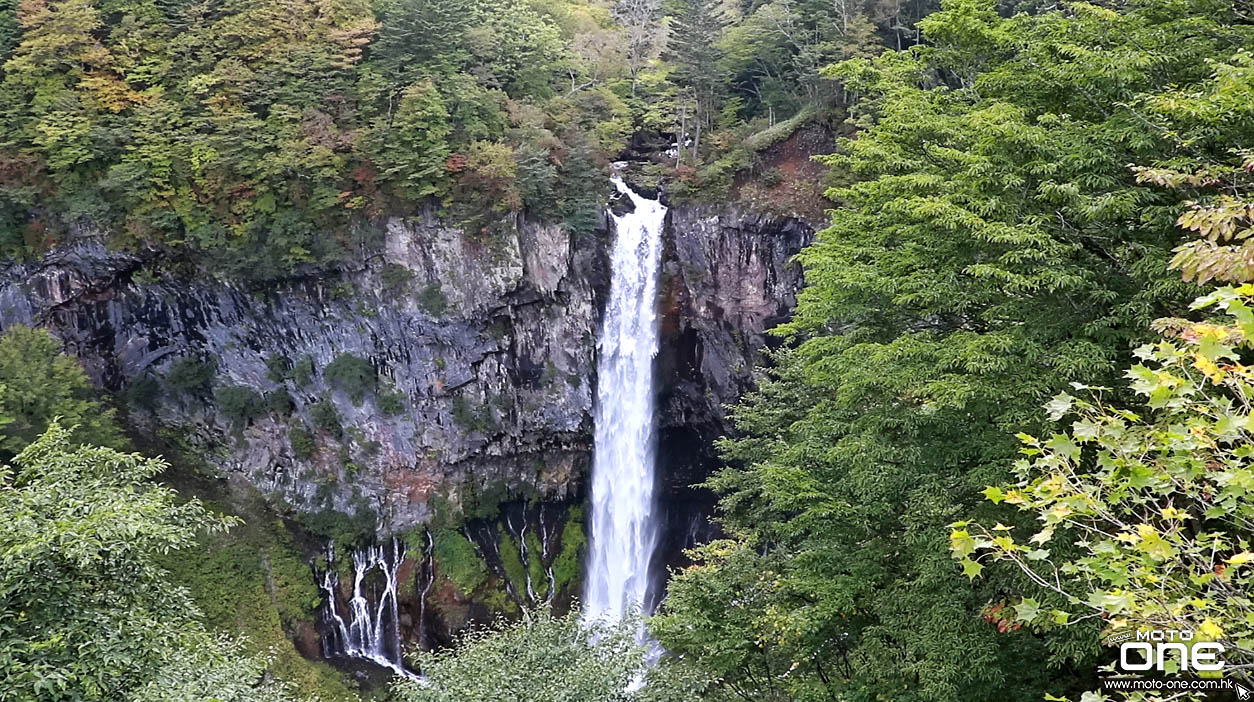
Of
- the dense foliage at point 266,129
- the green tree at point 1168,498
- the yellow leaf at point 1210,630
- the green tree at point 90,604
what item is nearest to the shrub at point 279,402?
the dense foliage at point 266,129

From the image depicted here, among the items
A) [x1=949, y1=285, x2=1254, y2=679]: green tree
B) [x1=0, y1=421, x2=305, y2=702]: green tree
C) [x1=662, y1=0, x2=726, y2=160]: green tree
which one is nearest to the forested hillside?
[x1=0, y1=421, x2=305, y2=702]: green tree

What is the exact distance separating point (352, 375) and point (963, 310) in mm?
18007

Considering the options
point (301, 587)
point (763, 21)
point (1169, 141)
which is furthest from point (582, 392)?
point (1169, 141)

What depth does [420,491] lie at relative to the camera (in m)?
23.7

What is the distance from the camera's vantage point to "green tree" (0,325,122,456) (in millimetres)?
17531

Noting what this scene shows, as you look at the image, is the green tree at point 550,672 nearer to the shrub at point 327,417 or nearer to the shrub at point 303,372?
the shrub at point 327,417

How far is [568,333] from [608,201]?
4.15 metres

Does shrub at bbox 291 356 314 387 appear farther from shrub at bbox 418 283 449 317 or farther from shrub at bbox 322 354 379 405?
shrub at bbox 418 283 449 317

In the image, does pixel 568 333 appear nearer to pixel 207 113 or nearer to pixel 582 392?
pixel 582 392

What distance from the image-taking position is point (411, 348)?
22.5 m

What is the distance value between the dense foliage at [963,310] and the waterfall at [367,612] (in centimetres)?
1411

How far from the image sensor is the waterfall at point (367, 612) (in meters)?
22.1

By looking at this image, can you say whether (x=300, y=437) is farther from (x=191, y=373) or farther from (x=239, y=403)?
(x=191, y=373)

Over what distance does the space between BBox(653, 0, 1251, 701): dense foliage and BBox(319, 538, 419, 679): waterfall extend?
1411 cm
